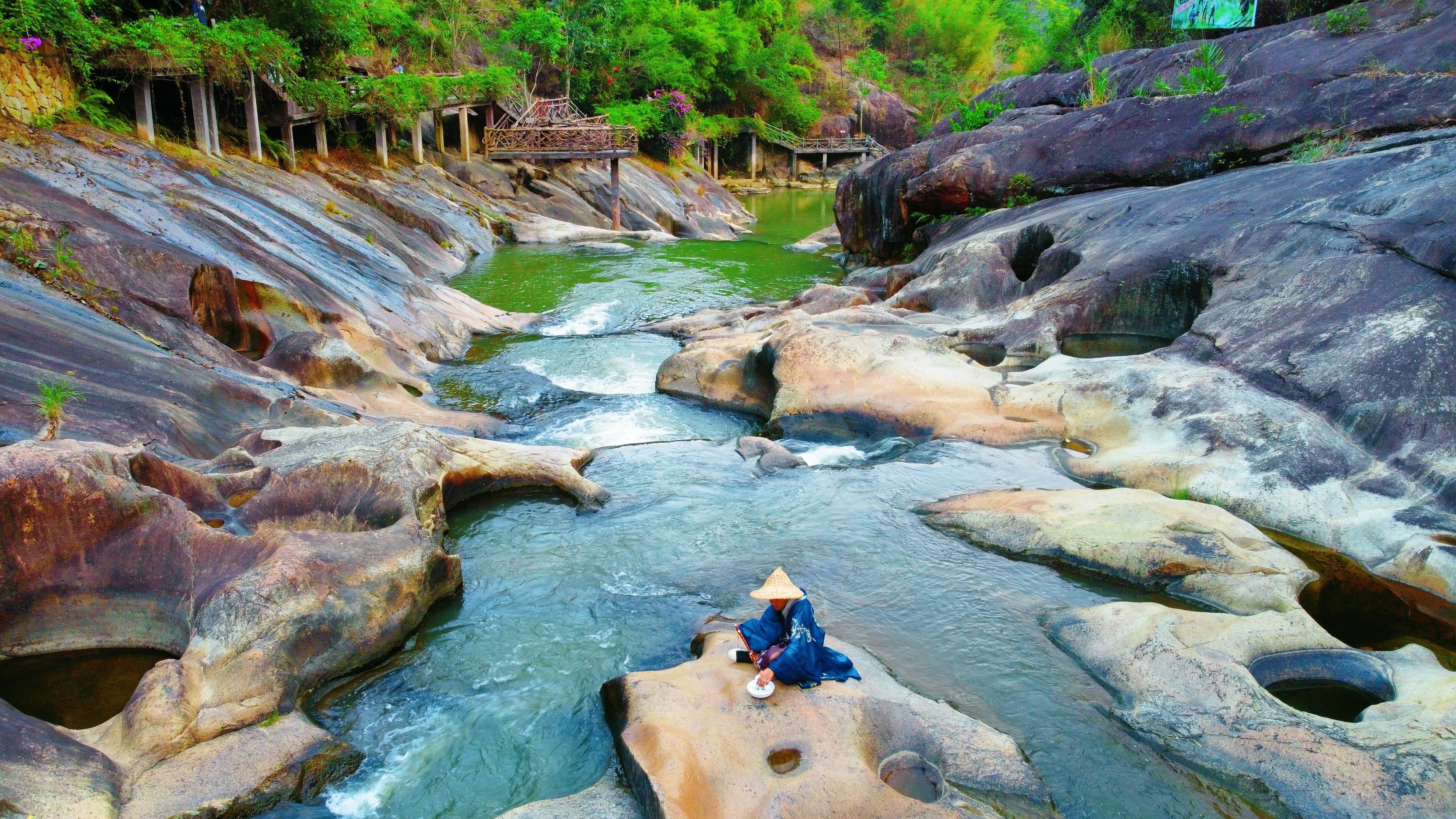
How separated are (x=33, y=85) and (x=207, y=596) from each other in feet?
42.4

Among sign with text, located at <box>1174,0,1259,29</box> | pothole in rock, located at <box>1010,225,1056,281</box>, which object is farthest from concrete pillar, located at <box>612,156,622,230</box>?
pothole in rock, located at <box>1010,225,1056,281</box>

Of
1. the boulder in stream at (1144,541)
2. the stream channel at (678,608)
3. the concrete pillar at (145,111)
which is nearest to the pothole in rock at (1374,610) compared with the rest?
the boulder in stream at (1144,541)

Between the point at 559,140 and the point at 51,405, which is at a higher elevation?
the point at 559,140

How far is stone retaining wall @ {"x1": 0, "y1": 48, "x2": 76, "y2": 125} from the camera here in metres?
13.6

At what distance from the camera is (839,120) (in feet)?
186

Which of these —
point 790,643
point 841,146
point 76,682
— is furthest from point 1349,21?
point 841,146

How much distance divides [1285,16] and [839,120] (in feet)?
126

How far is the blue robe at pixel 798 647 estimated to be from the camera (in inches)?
218

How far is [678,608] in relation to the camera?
7.24 meters

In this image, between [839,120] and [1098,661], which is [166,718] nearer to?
[1098,661]

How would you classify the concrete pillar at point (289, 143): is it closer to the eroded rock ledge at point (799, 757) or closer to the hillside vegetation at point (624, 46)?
the hillside vegetation at point (624, 46)

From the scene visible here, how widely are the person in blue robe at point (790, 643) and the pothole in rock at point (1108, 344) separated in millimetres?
7946

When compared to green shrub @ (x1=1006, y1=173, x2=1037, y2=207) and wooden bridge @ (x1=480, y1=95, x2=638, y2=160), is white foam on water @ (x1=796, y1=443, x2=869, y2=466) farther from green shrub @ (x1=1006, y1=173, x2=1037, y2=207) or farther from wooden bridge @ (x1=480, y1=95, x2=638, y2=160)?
wooden bridge @ (x1=480, y1=95, x2=638, y2=160)

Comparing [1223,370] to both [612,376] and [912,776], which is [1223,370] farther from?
[612,376]
